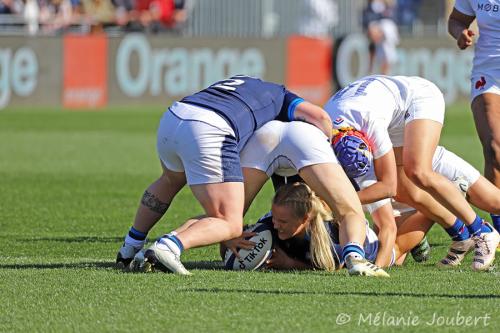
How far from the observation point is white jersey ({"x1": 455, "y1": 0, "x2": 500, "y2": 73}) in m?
9.30

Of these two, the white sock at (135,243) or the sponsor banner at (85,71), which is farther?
the sponsor banner at (85,71)

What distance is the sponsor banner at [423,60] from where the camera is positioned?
2891cm

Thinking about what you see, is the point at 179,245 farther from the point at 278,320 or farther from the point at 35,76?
the point at 35,76

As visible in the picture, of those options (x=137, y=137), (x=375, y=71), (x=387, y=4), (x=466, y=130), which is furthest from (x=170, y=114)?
(x=387, y=4)

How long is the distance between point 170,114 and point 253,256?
43.7 inches

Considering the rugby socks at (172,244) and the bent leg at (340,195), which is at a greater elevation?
the bent leg at (340,195)

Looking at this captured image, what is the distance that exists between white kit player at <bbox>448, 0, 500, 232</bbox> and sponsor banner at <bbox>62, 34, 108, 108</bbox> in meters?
16.6

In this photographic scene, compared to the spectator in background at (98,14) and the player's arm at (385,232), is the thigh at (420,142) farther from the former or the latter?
the spectator in background at (98,14)

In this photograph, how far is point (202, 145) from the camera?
737 cm

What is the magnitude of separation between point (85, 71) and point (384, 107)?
17.9 metres

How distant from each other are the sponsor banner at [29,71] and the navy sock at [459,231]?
16922 mm

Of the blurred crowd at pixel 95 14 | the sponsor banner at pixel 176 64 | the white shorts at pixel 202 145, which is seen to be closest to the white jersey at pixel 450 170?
the white shorts at pixel 202 145

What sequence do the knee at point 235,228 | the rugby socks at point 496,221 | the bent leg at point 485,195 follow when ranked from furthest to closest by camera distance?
the rugby socks at point 496,221 < the bent leg at point 485,195 < the knee at point 235,228

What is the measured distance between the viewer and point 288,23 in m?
31.3
